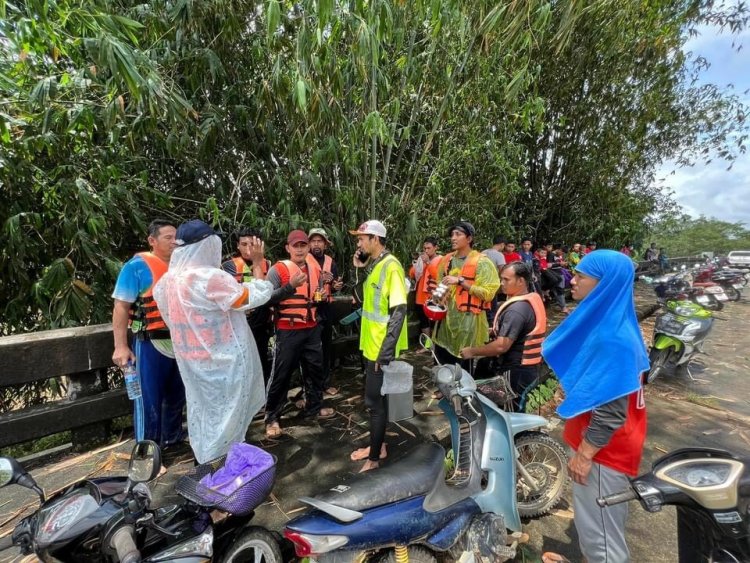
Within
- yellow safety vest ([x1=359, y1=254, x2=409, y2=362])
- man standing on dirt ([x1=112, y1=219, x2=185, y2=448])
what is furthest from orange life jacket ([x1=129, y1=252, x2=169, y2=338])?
yellow safety vest ([x1=359, y1=254, x2=409, y2=362])

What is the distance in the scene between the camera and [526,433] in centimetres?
265

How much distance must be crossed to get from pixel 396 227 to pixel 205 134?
8.21ft

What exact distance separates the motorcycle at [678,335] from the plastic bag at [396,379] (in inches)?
167

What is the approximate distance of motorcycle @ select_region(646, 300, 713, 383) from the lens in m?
5.24

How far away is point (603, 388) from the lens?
1.65 meters

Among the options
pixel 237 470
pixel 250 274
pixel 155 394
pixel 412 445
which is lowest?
pixel 412 445

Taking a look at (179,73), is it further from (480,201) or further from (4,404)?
(480,201)

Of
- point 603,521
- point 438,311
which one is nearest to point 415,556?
point 603,521

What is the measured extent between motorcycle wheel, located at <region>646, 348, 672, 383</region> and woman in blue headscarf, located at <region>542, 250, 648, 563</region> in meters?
4.33

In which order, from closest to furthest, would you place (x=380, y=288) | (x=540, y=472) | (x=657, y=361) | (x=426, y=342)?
(x=540, y=472) → (x=380, y=288) → (x=426, y=342) → (x=657, y=361)

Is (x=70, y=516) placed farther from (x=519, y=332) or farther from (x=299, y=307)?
(x=519, y=332)

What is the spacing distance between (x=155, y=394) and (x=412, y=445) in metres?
2.17

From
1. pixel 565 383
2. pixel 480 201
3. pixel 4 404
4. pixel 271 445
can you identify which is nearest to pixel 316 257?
pixel 271 445

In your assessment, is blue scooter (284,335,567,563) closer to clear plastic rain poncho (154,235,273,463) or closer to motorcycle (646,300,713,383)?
clear plastic rain poncho (154,235,273,463)
